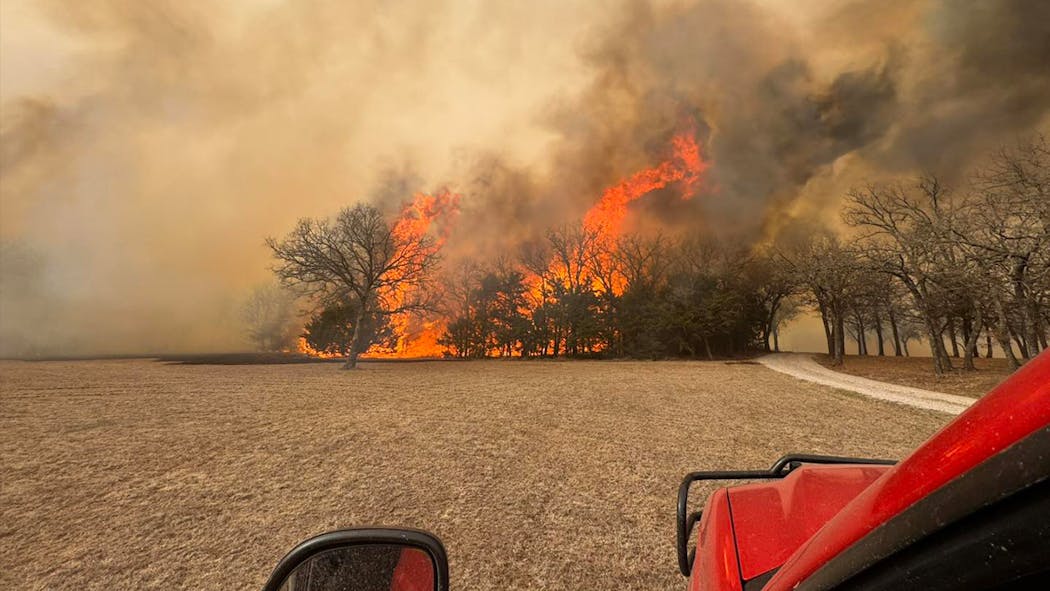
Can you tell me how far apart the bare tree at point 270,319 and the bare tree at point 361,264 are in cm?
2800

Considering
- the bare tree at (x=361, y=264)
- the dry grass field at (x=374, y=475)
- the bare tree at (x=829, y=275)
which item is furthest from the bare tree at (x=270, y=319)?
the bare tree at (x=829, y=275)

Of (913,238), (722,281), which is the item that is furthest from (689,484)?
(722,281)

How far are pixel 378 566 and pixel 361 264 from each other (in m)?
29.4

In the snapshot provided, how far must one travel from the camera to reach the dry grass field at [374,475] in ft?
13.9

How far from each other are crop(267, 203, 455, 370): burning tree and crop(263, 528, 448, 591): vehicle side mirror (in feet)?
88.8

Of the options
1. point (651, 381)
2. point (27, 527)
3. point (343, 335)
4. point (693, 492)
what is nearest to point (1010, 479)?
point (693, 492)

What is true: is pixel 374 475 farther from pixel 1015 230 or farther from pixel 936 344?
pixel 936 344

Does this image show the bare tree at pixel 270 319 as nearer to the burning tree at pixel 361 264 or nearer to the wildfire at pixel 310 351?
the wildfire at pixel 310 351

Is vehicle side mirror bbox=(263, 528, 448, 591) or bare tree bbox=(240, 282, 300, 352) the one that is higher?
bare tree bbox=(240, 282, 300, 352)

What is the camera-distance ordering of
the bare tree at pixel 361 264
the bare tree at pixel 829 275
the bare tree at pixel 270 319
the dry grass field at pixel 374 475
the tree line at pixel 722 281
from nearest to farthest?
the dry grass field at pixel 374 475, the tree line at pixel 722 281, the bare tree at pixel 829 275, the bare tree at pixel 361 264, the bare tree at pixel 270 319

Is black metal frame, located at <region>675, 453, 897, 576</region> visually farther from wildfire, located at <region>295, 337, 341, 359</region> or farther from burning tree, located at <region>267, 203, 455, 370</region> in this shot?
wildfire, located at <region>295, 337, 341, 359</region>

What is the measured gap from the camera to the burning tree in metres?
26.5

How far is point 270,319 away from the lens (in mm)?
56094

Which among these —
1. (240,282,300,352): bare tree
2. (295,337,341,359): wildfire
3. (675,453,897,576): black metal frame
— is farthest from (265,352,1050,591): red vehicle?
(240,282,300,352): bare tree
